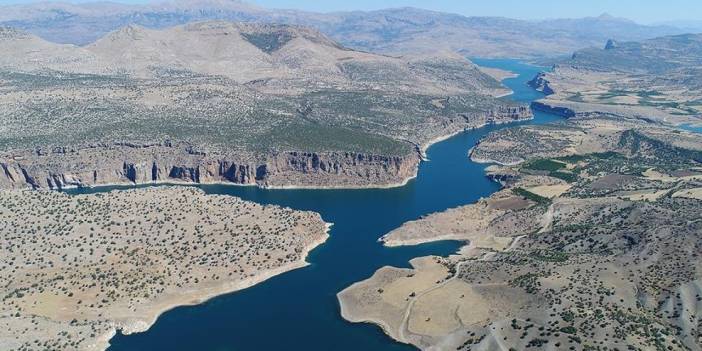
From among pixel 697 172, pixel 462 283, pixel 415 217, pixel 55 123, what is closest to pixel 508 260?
pixel 462 283

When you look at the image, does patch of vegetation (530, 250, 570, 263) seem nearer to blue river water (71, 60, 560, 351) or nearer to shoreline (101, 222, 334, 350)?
blue river water (71, 60, 560, 351)

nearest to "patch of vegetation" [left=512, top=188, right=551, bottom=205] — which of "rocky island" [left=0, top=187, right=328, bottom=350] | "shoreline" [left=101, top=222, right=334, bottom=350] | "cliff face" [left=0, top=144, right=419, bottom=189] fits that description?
"cliff face" [left=0, top=144, right=419, bottom=189]

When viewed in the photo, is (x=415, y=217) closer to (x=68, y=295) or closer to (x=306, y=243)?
(x=306, y=243)

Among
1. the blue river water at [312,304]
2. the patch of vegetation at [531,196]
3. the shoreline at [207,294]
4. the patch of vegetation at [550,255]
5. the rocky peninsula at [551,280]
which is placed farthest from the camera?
the patch of vegetation at [531,196]

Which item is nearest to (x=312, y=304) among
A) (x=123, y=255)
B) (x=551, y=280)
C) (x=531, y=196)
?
(x=123, y=255)

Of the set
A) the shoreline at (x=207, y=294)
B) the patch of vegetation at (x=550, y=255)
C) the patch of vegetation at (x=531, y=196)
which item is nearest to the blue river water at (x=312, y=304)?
the shoreline at (x=207, y=294)

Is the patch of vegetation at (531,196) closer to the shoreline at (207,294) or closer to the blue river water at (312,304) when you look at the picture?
the blue river water at (312,304)
